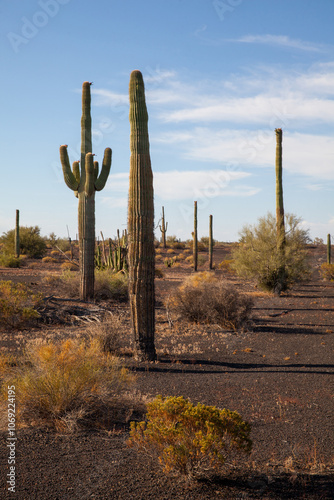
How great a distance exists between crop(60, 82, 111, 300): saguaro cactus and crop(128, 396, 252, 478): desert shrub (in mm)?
12282

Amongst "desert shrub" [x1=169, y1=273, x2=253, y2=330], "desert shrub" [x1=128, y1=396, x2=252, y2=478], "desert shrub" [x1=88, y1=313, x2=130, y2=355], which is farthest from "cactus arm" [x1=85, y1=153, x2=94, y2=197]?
"desert shrub" [x1=128, y1=396, x2=252, y2=478]

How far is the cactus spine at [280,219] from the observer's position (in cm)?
2155

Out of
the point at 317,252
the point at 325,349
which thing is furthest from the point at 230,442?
the point at 317,252

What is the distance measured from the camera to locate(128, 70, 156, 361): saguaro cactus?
931 cm

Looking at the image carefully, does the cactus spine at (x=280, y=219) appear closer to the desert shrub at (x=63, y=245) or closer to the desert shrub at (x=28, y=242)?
the desert shrub at (x=28, y=242)

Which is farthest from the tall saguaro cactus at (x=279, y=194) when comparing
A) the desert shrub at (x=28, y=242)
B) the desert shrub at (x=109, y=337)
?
the desert shrub at (x=28, y=242)

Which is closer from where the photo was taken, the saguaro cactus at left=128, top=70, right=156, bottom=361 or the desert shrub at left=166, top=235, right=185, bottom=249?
the saguaro cactus at left=128, top=70, right=156, bottom=361

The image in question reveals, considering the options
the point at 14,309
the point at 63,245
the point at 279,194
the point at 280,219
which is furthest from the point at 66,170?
the point at 63,245

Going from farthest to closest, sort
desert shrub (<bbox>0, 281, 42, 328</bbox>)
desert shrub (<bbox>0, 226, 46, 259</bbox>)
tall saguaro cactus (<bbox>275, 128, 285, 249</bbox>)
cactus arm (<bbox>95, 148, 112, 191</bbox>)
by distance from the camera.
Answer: desert shrub (<bbox>0, 226, 46, 259</bbox>) → tall saguaro cactus (<bbox>275, 128, 285, 249</bbox>) → cactus arm (<bbox>95, 148, 112, 191</bbox>) → desert shrub (<bbox>0, 281, 42, 328</bbox>)

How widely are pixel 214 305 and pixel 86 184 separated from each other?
6.48m

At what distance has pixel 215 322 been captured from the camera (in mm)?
13430

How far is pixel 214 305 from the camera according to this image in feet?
43.5

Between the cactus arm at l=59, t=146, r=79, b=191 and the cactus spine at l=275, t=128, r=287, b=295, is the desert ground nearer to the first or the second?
the cactus arm at l=59, t=146, r=79, b=191

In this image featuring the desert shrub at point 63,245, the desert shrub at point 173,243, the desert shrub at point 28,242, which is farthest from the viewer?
the desert shrub at point 173,243
